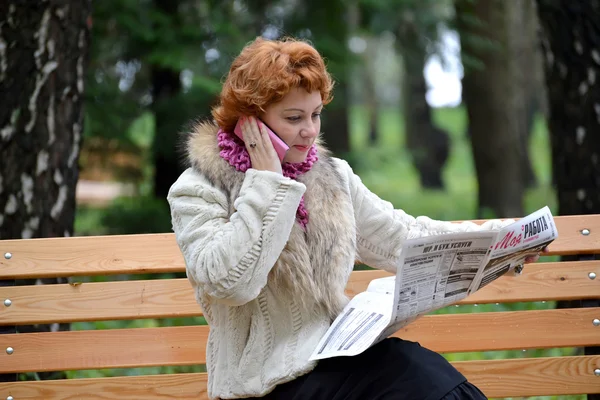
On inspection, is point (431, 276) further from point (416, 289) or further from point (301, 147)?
point (301, 147)

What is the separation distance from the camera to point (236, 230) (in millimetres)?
2439

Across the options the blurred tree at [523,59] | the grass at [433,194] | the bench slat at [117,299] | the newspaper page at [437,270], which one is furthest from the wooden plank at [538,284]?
the blurred tree at [523,59]

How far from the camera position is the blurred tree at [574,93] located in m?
4.61

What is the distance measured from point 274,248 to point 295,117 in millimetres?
436

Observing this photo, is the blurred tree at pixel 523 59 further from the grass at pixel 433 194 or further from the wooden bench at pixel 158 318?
the wooden bench at pixel 158 318

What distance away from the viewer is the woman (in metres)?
2.47

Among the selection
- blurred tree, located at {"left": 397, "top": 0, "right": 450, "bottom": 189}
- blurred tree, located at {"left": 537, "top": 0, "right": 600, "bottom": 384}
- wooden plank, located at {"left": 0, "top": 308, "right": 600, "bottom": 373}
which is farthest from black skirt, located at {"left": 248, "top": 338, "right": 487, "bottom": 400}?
blurred tree, located at {"left": 397, "top": 0, "right": 450, "bottom": 189}

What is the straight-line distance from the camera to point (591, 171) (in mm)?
4699

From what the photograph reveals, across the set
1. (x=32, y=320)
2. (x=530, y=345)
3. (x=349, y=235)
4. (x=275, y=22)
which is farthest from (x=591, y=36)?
(x=275, y=22)

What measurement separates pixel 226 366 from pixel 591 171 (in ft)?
9.36

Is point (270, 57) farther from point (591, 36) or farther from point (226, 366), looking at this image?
point (591, 36)

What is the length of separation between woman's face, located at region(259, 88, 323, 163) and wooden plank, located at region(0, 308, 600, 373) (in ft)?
3.46

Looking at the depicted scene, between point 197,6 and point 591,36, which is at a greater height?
point 197,6

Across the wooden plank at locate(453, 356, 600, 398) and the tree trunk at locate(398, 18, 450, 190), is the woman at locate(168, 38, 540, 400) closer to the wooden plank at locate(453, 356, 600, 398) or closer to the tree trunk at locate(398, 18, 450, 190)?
the wooden plank at locate(453, 356, 600, 398)
